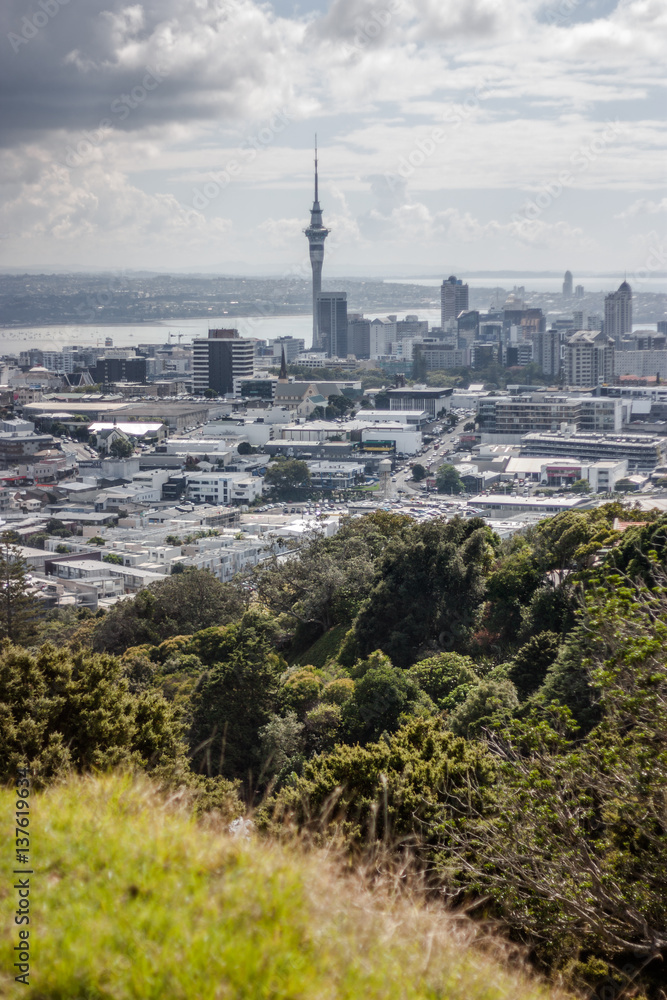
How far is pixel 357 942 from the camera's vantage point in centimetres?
173

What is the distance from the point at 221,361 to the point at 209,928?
122 feet

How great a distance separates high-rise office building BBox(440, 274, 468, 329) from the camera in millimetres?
62375

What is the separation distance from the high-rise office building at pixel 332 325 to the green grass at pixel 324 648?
4689cm

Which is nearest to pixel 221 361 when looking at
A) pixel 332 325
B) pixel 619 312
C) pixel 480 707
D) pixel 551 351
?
pixel 551 351

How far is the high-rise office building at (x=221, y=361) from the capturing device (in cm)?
3797

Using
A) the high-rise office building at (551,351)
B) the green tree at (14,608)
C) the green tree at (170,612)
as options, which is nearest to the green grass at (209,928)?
the green tree at (14,608)

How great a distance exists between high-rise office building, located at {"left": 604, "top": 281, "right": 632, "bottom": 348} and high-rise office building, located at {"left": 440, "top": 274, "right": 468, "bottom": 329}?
11.7 meters

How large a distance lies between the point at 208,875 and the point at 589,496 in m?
20.1

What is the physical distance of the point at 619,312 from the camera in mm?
52188

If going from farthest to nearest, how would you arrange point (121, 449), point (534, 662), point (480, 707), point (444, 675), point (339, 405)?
point (339, 405), point (121, 449), point (444, 675), point (534, 662), point (480, 707)

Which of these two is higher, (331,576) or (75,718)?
(75,718)

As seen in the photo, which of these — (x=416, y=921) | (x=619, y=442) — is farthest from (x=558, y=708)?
(x=619, y=442)

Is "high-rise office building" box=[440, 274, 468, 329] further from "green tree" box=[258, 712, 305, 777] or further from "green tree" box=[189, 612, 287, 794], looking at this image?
"green tree" box=[258, 712, 305, 777]

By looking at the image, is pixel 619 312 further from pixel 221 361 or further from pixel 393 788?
pixel 393 788
